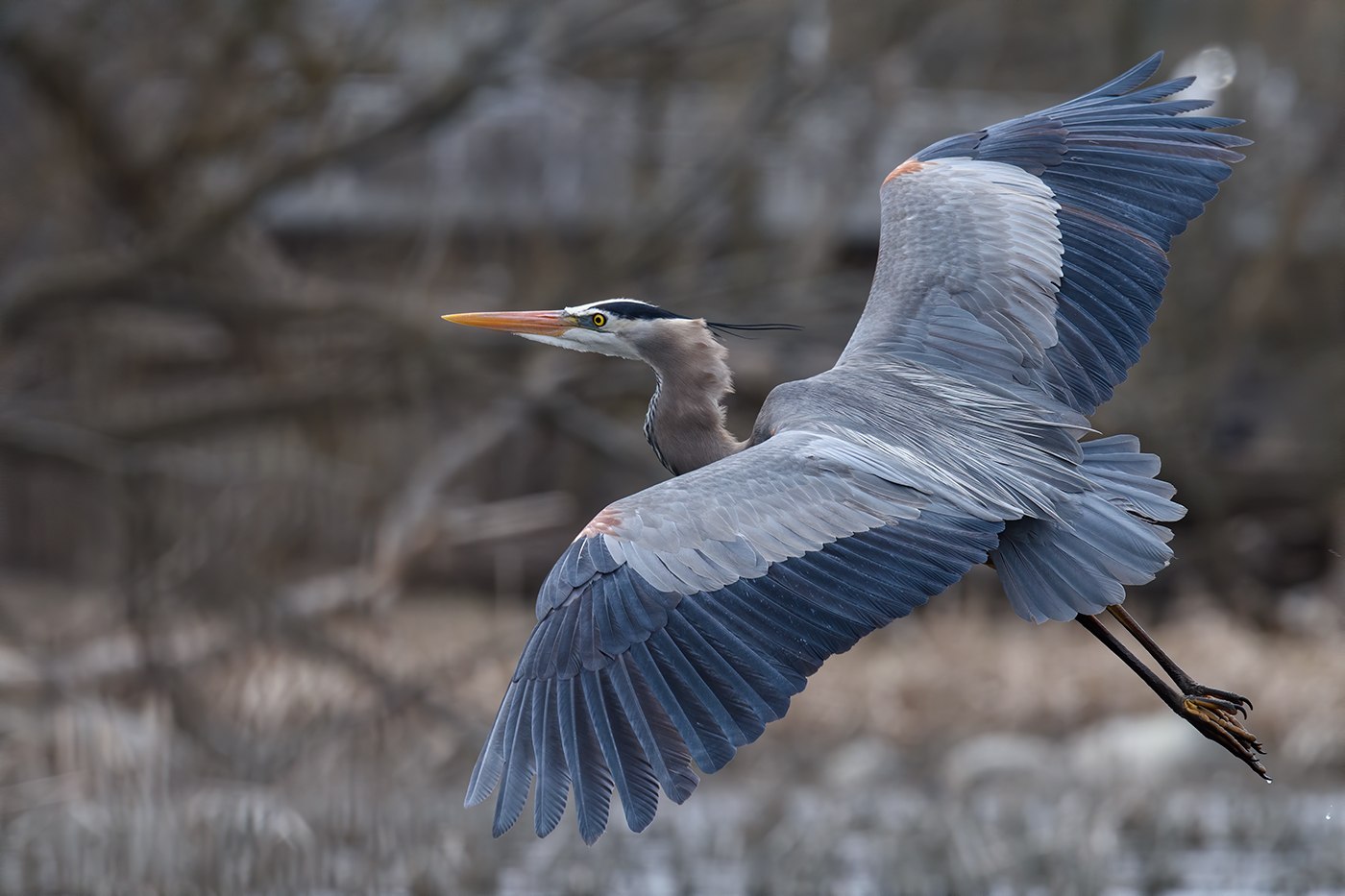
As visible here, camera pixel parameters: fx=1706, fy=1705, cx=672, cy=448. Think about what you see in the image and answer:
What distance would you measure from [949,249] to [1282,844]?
439 centimetres

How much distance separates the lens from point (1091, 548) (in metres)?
4.52

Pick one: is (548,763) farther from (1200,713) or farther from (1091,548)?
(1200,713)

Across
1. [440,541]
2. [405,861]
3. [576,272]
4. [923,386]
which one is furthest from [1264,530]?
[923,386]

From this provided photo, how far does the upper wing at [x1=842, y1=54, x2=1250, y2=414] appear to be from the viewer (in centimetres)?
518

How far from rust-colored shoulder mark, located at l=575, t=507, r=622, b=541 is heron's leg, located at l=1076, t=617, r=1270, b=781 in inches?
53.8

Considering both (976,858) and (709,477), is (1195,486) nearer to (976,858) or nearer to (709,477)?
(976,858)

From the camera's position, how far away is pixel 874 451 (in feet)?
15.4

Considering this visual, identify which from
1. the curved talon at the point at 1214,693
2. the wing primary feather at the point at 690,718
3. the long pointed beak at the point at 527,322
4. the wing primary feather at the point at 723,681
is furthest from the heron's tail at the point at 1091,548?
the long pointed beak at the point at 527,322

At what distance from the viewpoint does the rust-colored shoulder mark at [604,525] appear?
4.32 meters

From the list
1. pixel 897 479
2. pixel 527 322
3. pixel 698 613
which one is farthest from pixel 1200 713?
pixel 527 322

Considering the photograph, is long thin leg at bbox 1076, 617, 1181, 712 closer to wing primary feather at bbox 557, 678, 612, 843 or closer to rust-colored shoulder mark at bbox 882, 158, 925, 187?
wing primary feather at bbox 557, 678, 612, 843

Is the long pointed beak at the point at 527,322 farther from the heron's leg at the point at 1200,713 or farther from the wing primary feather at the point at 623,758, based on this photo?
the heron's leg at the point at 1200,713

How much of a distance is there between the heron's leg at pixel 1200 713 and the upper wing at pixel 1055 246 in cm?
75

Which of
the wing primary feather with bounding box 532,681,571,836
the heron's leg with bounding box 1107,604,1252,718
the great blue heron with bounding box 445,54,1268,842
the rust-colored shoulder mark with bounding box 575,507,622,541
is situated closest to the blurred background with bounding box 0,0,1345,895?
the heron's leg with bounding box 1107,604,1252,718
